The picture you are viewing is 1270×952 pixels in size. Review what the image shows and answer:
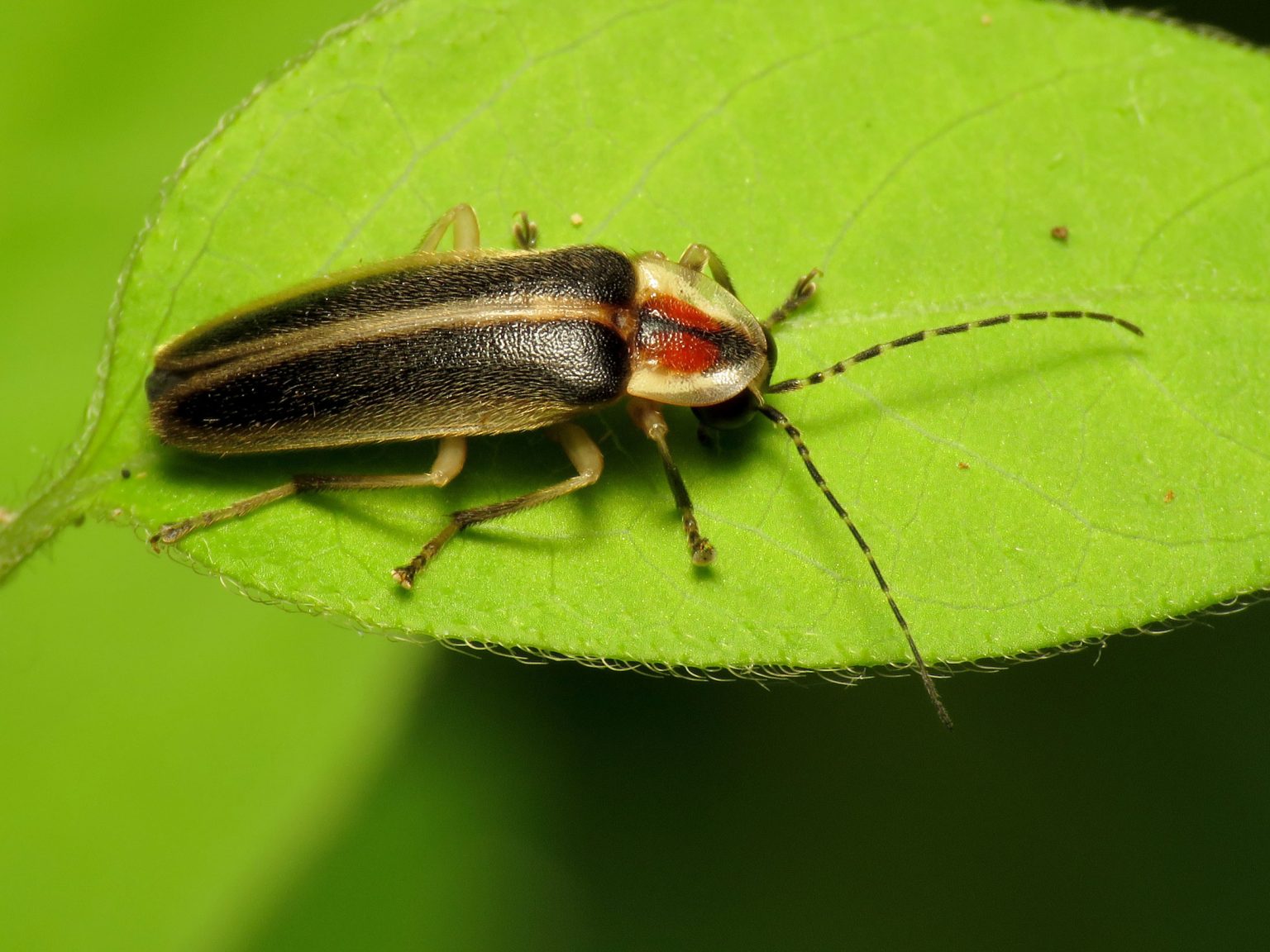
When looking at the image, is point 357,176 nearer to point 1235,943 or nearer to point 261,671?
point 261,671

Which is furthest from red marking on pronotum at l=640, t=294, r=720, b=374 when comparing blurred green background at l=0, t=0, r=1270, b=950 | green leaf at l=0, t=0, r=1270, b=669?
blurred green background at l=0, t=0, r=1270, b=950

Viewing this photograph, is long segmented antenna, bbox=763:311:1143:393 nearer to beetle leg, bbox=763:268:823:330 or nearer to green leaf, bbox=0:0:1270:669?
green leaf, bbox=0:0:1270:669

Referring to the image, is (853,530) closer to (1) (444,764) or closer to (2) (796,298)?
(2) (796,298)

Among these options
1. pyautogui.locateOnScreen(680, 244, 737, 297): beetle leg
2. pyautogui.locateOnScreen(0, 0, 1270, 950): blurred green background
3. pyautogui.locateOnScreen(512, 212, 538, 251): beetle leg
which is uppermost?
pyautogui.locateOnScreen(512, 212, 538, 251): beetle leg

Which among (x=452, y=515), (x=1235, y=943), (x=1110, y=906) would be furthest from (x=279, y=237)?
(x=1235, y=943)

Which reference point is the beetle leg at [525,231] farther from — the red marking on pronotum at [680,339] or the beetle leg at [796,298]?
the beetle leg at [796,298]

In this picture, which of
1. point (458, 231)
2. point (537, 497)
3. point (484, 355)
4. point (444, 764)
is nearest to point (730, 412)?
point (537, 497)

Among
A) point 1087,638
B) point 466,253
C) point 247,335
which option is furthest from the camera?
point 466,253
